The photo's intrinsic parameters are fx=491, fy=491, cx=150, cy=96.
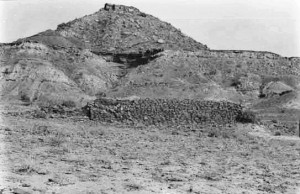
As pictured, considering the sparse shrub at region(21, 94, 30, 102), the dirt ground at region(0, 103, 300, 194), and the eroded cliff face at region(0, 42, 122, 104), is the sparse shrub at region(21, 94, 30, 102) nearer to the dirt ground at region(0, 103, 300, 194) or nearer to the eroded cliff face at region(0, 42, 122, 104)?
the eroded cliff face at region(0, 42, 122, 104)

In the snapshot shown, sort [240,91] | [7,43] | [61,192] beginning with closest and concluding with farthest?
[61,192], [240,91], [7,43]

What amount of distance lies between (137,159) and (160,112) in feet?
31.0

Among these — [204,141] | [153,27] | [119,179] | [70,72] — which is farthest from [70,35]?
[119,179]

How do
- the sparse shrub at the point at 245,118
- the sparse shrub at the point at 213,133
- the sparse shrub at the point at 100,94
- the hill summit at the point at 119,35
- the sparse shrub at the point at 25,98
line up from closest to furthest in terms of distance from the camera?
the sparse shrub at the point at 213,133 → the sparse shrub at the point at 245,118 → the sparse shrub at the point at 25,98 → the sparse shrub at the point at 100,94 → the hill summit at the point at 119,35

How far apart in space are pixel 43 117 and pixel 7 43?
36290mm

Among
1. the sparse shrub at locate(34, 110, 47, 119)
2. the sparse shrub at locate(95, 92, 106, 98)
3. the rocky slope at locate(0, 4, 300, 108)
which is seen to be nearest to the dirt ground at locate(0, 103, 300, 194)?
the sparse shrub at locate(34, 110, 47, 119)

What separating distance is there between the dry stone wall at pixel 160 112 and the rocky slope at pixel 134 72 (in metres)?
15.2

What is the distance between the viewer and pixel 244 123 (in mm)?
24672

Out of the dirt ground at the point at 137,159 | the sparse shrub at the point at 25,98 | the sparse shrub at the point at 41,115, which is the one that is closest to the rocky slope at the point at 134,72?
the sparse shrub at the point at 25,98

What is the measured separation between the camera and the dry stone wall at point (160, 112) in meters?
23.8

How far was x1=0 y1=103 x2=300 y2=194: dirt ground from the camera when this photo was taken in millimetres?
11141

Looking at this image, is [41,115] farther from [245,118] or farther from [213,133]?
[245,118]

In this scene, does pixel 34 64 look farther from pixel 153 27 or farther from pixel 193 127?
pixel 193 127

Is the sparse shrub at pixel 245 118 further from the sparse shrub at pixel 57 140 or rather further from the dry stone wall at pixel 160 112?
the sparse shrub at pixel 57 140
